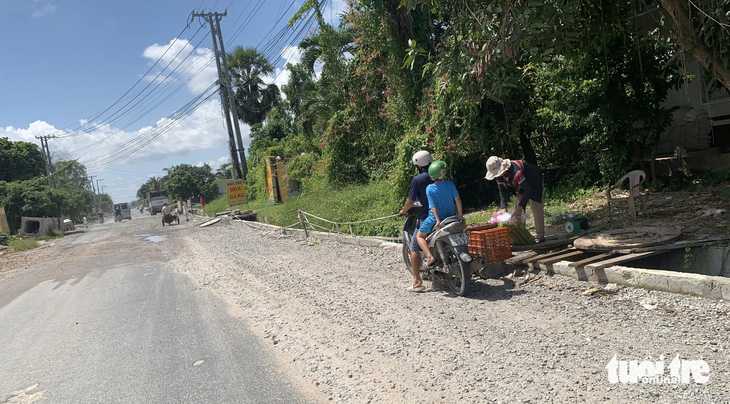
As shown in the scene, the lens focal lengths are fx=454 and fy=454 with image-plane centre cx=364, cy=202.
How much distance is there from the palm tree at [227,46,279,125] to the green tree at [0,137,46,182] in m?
23.3

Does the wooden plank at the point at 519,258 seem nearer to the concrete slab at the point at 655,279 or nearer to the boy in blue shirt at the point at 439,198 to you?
the concrete slab at the point at 655,279

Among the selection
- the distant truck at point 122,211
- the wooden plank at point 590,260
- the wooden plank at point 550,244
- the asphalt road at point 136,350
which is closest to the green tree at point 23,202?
the distant truck at point 122,211

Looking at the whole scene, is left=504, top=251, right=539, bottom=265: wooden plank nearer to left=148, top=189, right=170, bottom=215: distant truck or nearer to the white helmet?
the white helmet

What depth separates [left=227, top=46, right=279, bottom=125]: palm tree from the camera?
3788 cm

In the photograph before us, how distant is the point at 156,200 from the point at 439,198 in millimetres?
67080

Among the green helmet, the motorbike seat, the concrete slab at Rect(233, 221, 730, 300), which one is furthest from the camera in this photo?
the green helmet

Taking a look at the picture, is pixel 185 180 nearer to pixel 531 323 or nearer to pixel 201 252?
pixel 201 252

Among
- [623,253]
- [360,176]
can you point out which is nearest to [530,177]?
[623,253]

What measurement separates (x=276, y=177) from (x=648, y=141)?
24634 mm

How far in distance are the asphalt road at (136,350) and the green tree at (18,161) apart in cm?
4323

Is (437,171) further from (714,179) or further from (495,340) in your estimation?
(714,179)

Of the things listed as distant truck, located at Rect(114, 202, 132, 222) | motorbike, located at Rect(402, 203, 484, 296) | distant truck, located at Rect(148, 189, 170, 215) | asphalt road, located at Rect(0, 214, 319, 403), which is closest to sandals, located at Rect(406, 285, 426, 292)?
motorbike, located at Rect(402, 203, 484, 296)

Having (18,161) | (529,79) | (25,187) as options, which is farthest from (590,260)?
(18,161)

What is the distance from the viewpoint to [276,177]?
Result: 30797 mm
